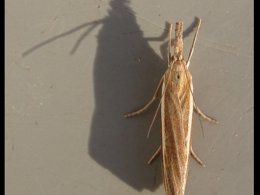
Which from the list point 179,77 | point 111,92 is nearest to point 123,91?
point 111,92

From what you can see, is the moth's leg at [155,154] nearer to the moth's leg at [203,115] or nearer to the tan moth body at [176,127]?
the tan moth body at [176,127]

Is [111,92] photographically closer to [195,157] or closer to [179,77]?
[179,77]

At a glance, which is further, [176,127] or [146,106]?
[146,106]

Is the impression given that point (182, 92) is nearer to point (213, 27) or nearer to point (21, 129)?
point (213, 27)

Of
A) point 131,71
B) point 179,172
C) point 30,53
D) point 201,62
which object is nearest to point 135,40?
point 131,71

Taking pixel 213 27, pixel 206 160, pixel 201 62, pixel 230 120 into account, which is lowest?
pixel 206 160

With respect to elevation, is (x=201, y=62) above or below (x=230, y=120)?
above

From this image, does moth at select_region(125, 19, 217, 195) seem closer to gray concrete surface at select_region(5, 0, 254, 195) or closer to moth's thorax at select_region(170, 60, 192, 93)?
moth's thorax at select_region(170, 60, 192, 93)
